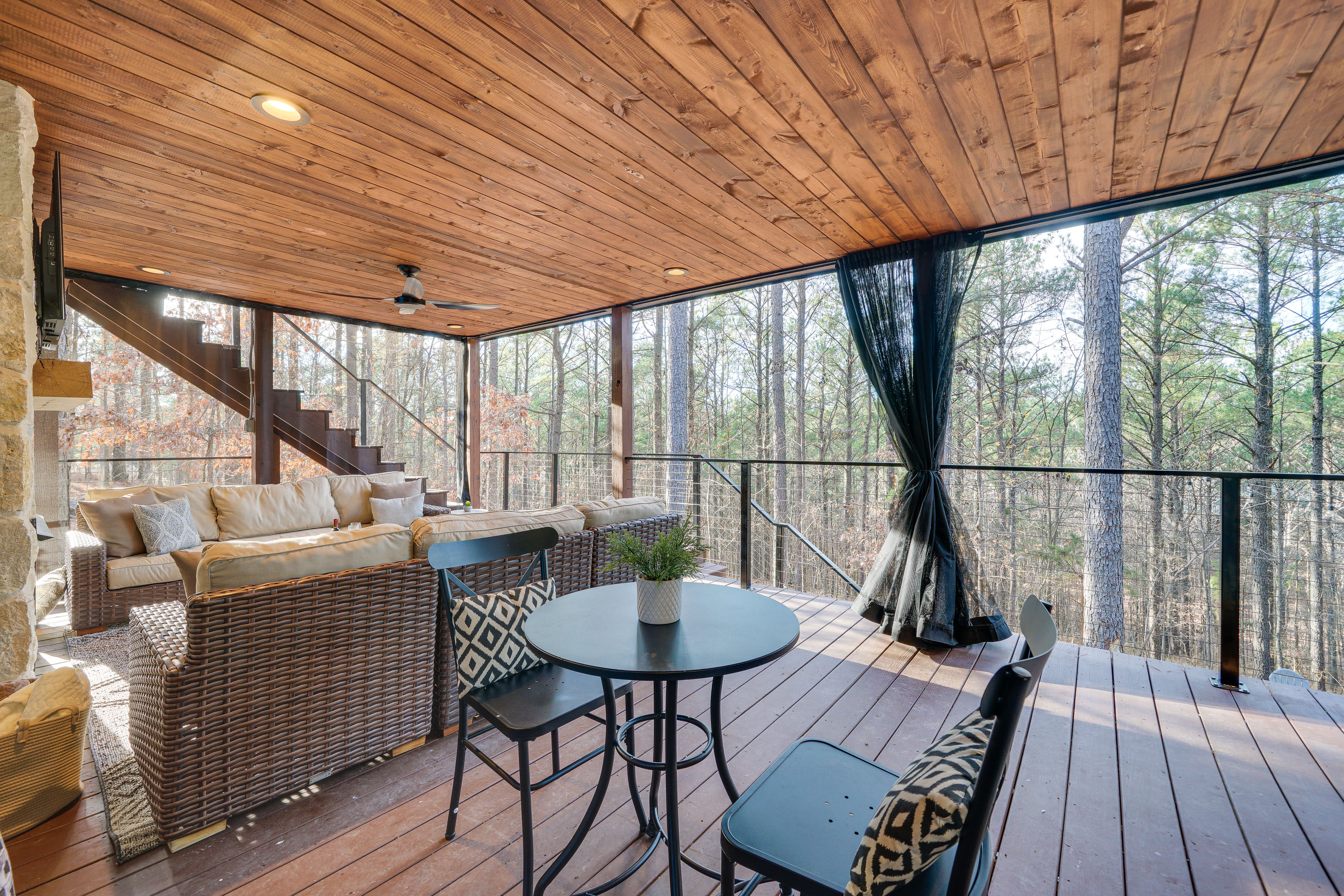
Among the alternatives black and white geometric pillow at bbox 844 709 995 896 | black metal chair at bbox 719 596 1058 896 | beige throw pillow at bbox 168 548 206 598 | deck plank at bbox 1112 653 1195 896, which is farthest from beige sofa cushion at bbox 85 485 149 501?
deck plank at bbox 1112 653 1195 896

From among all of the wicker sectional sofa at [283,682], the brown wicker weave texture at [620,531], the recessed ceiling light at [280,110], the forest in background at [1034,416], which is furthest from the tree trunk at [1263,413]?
the recessed ceiling light at [280,110]

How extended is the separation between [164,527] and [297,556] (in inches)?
105

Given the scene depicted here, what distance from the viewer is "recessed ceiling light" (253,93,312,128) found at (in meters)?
1.92

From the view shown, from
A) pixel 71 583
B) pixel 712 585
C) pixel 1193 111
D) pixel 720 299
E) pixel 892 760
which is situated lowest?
pixel 892 760

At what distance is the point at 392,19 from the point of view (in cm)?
155

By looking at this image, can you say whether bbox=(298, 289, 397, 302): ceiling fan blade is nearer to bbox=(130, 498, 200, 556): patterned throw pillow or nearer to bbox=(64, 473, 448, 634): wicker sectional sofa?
bbox=(64, 473, 448, 634): wicker sectional sofa

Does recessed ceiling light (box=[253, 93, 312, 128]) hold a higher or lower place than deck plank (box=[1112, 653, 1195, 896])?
higher

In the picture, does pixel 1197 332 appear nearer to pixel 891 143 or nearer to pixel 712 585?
pixel 891 143

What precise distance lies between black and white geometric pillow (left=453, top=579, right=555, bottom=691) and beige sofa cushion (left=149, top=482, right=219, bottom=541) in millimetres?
3356

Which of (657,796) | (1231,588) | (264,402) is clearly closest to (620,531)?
(657,796)

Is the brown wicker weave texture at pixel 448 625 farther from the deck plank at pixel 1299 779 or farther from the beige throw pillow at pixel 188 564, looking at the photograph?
the deck plank at pixel 1299 779

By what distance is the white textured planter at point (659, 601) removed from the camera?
150 centimetres

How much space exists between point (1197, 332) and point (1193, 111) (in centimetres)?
601

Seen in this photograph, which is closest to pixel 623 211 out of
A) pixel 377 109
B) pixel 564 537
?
pixel 377 109
